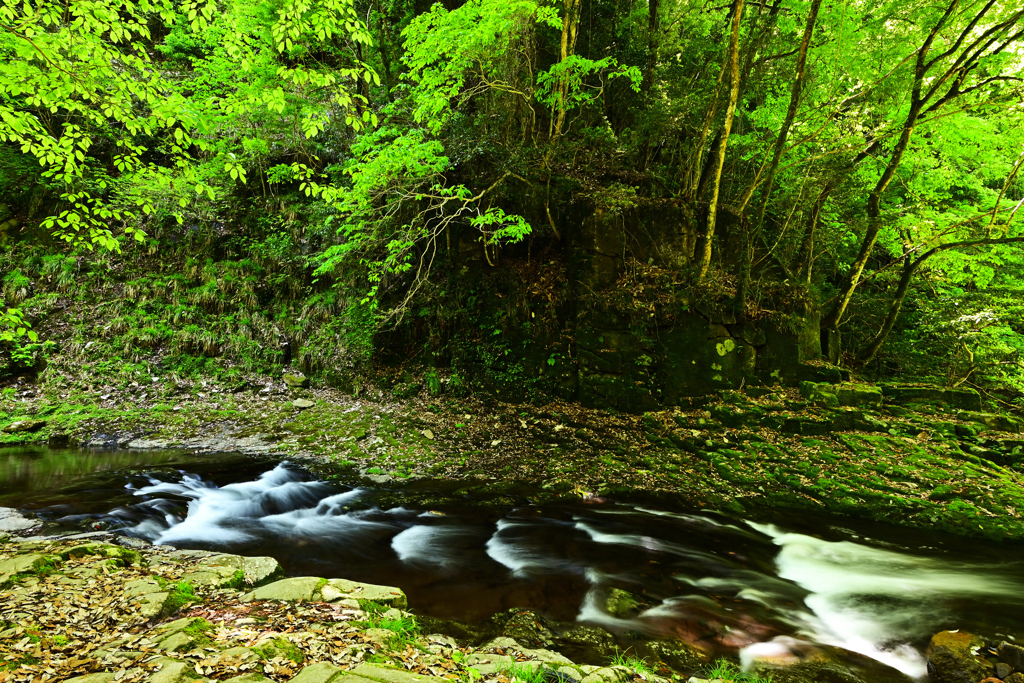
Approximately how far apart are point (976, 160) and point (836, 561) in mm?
10009

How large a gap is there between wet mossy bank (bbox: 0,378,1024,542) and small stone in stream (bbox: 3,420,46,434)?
0.02 m

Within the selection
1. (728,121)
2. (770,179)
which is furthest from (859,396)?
(728,121)

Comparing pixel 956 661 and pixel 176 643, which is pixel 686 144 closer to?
pixel 956 661

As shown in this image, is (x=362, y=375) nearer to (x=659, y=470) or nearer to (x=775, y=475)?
(x=659, y=470)

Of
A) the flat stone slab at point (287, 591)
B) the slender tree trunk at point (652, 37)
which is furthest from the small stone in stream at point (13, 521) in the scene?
the slender tree trunk at point (652, 37)

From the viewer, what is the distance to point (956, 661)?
12.5 ft

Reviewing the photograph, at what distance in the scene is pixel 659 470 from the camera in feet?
25.2

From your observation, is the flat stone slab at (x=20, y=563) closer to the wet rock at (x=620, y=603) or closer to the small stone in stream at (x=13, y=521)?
the small stone in stream at (x=13, y=521)

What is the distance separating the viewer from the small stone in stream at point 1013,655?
11.9 feet

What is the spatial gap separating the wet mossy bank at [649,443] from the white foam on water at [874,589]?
917mm

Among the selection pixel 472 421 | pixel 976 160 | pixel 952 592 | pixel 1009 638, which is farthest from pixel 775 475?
pixel 976 160

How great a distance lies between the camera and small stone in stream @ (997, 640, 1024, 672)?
362 cm

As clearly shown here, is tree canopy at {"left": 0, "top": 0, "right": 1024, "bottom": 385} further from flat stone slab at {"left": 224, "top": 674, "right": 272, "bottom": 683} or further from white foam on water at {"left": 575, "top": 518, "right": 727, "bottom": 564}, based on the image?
white foam on water at {"left": 575, "top": 518, "right": 727, "bottom": 564}

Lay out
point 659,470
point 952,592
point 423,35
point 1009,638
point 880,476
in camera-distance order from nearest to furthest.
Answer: point 1009,638, point 952,592, point 880,476, point 659,470, point 423,35
